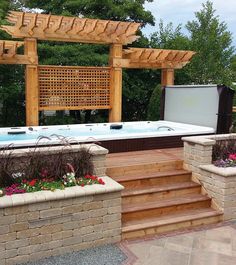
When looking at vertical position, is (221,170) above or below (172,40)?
below

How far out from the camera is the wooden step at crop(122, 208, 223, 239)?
3.84 meters

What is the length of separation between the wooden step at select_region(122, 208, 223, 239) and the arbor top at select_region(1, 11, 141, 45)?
5.42m

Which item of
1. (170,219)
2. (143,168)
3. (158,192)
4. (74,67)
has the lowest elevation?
(170,219)

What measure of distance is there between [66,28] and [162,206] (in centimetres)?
536

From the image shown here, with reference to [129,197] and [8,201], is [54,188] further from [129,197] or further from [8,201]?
[129,197]

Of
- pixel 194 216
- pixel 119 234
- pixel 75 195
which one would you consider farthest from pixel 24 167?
pixel 194 216

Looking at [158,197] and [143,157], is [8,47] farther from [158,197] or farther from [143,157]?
[158,197]

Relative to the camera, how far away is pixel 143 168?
4832 millimetres

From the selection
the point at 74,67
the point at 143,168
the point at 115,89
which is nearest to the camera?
the point at 143,168

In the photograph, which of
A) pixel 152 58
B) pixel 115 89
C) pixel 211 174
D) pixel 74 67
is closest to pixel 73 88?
pixel 74 67

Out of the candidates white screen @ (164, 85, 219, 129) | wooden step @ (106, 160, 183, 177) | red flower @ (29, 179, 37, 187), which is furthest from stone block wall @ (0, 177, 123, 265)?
white screen @ (164, 85, 219, 129)

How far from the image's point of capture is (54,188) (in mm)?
3473

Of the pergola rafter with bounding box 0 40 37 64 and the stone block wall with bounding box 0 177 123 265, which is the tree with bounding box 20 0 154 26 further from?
the stone block wall with bounding box 0 177 123 265

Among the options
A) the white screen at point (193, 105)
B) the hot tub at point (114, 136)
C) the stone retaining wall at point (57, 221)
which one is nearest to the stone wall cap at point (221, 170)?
the stone retaining wall at point (57, 221)
